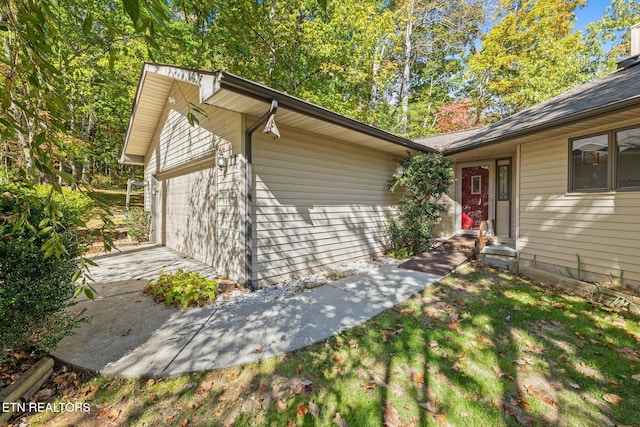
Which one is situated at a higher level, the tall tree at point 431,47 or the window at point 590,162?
the tall tree at point 431,47

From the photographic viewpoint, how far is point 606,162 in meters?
4.80

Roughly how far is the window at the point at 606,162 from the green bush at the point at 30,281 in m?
7.50

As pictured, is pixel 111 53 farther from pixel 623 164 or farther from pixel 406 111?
pixel 406 111

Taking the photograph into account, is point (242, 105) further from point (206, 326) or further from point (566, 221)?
point (566, 221)

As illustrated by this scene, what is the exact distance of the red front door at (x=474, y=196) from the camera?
338 inches

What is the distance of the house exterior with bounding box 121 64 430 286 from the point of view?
4750 millimetres

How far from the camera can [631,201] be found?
4.52 meters

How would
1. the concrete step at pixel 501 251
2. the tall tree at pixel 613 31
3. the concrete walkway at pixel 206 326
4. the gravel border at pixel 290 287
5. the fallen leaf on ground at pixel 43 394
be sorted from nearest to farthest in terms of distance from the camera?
the fallen leaf on ground at pixel 43 394 → the concrete walkway at pixel 206 326 → the gravel border at pixel 290 287 → the concrete step at pixel 501 251 → the tall tree at pixel 613 31

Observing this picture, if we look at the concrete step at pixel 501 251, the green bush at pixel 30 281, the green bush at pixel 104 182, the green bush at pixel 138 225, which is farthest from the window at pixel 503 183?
the green bush at pixel 104 182

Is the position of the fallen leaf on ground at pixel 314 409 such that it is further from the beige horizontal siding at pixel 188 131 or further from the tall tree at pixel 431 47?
the tall tree at pixel 431 47

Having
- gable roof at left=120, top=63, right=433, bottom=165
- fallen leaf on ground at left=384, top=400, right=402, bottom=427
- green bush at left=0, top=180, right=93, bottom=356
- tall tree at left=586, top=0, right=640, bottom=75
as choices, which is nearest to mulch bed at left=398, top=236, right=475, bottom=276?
gable roof at left=120, top=63, right=433, bottom=165

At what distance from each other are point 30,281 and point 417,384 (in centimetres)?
373

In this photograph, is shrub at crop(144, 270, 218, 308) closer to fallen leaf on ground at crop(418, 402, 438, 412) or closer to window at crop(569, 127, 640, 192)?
fallen leaf on ground at crop(418, 402, 438, 412)

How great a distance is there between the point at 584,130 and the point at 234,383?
7166 mm
